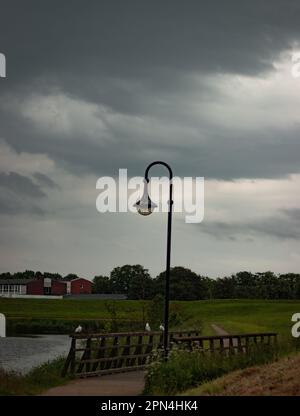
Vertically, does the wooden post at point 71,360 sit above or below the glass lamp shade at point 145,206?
below

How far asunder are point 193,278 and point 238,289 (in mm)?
15880

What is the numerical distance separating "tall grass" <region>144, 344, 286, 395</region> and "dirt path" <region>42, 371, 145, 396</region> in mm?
773

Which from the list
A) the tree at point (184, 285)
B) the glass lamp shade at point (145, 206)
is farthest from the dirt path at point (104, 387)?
the tree at point (184, 285)

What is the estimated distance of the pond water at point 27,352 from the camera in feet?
108

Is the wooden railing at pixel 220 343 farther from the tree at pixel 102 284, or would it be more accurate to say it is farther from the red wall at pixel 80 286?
the tree at pixel 102 284

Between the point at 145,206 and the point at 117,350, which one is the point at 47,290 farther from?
the point at 145,206

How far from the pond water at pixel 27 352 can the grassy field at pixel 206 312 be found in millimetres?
5953

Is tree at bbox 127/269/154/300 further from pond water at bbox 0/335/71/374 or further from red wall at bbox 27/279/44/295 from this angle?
pond water at bbox 0/335/71/374

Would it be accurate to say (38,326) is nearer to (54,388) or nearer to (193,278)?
(54,388)

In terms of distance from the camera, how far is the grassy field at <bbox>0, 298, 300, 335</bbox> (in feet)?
193

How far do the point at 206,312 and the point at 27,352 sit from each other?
149 ft

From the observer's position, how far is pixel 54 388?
18.7m

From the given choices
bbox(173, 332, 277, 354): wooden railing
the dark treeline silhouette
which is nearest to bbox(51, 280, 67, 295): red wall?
the dark treeline silhouette
